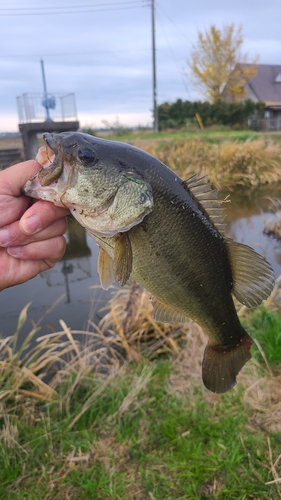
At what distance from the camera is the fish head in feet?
4.99

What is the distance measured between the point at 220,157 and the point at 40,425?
38.0 feet

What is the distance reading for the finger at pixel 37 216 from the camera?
180 cm

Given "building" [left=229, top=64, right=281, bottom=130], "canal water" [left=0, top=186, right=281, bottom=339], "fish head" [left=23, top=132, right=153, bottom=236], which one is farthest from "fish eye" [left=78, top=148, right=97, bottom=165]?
"building" [left=229, top=64, right=281, bottom=130]

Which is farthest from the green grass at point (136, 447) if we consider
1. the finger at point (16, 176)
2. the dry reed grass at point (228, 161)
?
the dry reed grass at point (228, 161)

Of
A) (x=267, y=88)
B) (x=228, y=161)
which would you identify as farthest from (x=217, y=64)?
(x=228, y=161)

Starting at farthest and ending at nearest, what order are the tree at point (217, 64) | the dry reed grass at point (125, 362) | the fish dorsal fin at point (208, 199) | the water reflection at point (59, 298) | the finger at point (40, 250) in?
the tree at point (217, 64), the water reflection at point (59, 298), the dry reed grass at point (125, 362), the finger at point (40, 250), the fish dorsal fin at point (208, 199)

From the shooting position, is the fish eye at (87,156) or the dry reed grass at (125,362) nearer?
the fish eye at (87,156)

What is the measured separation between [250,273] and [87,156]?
86cm

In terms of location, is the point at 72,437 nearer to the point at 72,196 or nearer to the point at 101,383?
the point at 101,383

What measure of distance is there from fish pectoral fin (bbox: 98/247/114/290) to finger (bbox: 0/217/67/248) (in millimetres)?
373

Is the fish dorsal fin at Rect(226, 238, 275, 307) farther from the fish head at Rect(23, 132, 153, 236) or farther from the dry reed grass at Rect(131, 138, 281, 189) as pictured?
the dry reed grass at Rect(131, 138, 281, 189)

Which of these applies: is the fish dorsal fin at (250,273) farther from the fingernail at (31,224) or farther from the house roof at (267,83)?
the house roof at (267,83)

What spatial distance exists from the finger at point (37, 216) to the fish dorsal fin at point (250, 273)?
32.5 inches

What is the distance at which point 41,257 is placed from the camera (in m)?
2.08
